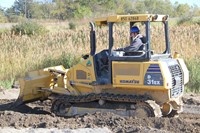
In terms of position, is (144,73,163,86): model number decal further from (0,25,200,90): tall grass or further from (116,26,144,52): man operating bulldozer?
(0,25,200,90): tall grass

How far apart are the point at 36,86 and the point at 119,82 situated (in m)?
2.34

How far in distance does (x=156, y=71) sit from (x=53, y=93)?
9.37 ft

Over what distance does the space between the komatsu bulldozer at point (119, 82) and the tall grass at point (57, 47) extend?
6266 millimetres

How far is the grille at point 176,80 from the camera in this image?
998 centimetres

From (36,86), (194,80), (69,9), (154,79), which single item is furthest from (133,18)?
(69,9)

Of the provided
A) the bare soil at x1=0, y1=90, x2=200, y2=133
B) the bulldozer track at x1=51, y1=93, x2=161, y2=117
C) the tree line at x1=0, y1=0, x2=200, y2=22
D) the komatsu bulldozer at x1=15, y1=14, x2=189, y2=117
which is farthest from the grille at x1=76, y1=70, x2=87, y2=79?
the tree line at x1=0, y1=0, x2=200, y2=22

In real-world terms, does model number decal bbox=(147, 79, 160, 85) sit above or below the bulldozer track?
above

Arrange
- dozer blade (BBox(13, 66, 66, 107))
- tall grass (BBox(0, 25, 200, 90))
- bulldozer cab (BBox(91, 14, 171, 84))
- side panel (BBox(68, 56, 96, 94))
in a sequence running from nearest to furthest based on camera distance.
A: bulldozer cab (BBox(91, 14, 171, 84))
side panel (BBox(68, 56, 96, 94))
dozer blade (BBox(13, 66, 66, 107))
tall grass (BBox(0, 25, 200, 90))

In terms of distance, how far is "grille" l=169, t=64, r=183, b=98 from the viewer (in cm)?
998

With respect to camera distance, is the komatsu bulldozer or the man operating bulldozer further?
the man operating bulldozer

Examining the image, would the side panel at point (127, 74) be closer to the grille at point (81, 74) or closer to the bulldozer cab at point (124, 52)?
the bulldozer cab at point (124, 52)

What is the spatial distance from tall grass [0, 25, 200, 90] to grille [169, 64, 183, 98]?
19.9 feet

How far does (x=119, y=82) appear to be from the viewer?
10.0 m

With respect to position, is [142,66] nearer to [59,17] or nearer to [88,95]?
[88,95]
